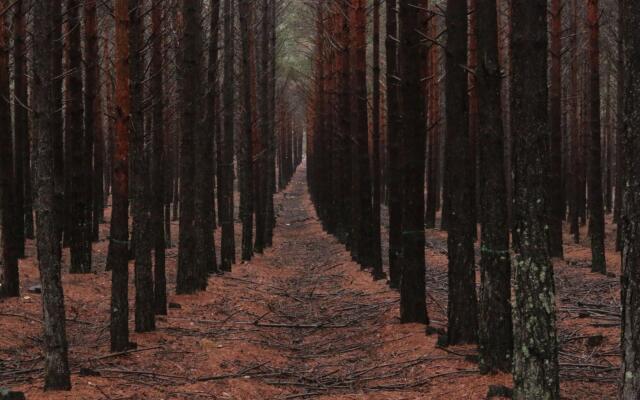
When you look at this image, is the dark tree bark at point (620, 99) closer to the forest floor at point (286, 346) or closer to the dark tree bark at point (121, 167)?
the forest floor at point (286, 346)

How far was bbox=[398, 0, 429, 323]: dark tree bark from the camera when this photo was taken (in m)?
8.48

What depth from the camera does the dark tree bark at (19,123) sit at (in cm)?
1110

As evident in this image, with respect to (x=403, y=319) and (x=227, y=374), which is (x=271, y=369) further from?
(x=403, y=319)

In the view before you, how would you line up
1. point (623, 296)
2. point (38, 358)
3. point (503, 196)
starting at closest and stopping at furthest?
point (623, 296)
point (503, 196)
point (38, 358)

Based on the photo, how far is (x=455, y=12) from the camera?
7086 mm

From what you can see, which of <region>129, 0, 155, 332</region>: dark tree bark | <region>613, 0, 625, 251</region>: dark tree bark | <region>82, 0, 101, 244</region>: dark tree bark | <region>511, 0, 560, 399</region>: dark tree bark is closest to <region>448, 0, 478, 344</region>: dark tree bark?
<region>613, 0, 625, 251</region>: dark tree bark

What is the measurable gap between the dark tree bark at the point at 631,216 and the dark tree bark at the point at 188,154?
8495mm

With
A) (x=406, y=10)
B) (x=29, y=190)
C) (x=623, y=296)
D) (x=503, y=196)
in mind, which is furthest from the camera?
(x=29, y=190)

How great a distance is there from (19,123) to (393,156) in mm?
8321

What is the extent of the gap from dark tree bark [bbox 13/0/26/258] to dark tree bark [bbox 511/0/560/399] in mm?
7953

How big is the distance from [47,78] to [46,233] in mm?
1308

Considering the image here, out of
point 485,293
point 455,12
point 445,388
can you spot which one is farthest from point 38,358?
Answer: point 455,12

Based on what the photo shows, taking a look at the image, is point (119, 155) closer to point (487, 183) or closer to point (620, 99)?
point (487, 183)

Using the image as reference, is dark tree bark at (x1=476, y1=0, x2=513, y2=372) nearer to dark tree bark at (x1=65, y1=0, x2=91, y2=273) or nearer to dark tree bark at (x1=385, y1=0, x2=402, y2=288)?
dark tree bark at (x1=385, y1=0, x2=402, y2=288)
